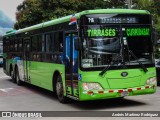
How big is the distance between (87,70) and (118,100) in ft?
8.70

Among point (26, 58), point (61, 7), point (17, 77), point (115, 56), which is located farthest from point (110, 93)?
point (61, 7)

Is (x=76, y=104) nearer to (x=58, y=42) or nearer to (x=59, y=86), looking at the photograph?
(x=59, y=86)

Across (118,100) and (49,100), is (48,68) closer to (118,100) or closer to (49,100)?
(49,100)

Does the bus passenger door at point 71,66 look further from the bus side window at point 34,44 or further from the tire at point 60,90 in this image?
the bus side window at point 34,44

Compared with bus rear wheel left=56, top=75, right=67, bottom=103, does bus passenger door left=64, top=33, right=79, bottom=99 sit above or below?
above

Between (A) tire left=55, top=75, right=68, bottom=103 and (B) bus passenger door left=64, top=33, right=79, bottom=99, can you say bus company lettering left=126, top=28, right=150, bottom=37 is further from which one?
(A) tire left=55, top=75, right=68, bottom=103

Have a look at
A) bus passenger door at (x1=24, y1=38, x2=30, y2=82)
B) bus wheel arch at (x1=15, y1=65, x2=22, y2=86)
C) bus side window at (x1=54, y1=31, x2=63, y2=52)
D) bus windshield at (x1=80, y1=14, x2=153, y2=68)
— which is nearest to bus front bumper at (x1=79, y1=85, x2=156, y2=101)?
bus windshield at (x1=80, y1=14, x2=153, y2=68)

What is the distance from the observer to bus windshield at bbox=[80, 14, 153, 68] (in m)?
11.0

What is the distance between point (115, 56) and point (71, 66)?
4.62 feet

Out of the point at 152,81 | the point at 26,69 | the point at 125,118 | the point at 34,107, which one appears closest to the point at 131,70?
the point at 152,81

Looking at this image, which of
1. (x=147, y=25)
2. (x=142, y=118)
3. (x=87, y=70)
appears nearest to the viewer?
(x=142, y=118)

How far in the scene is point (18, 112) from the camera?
11.2m

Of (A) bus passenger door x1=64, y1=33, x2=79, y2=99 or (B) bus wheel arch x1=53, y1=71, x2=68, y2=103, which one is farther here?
(B) bus wheel arch x1=53, y1=71, x2=68, y2=103

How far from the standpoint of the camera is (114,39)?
11211 mm
